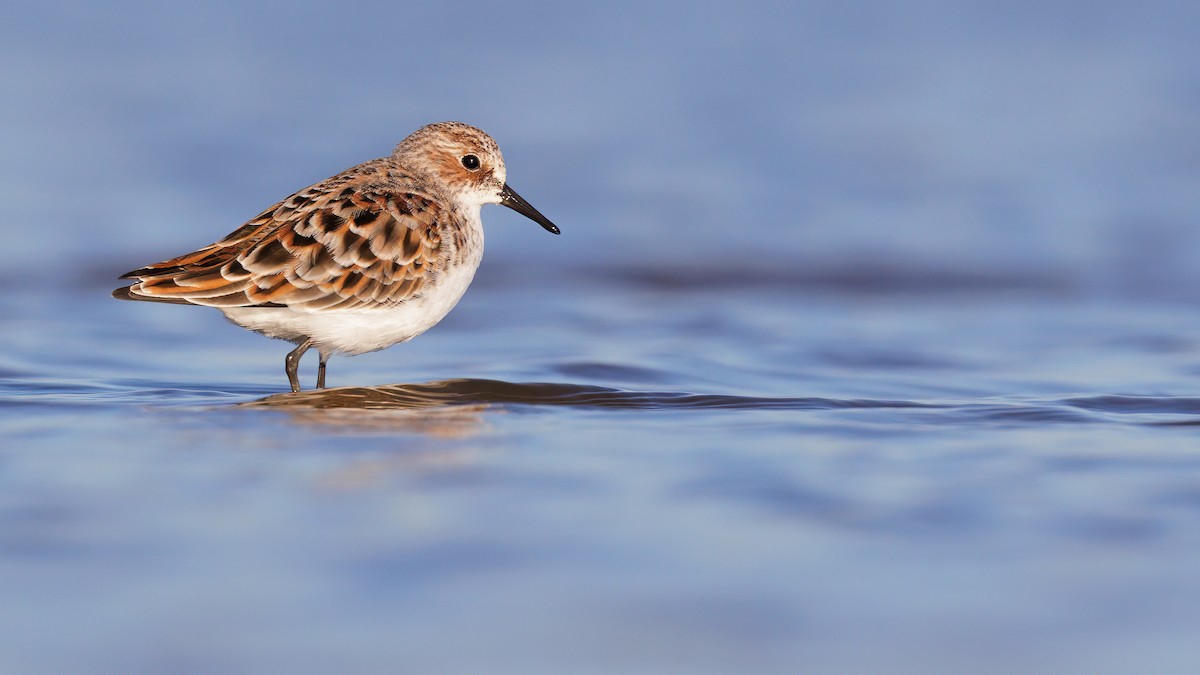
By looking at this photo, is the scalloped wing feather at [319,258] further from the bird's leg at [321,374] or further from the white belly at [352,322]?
the bird's leg at [321,374]

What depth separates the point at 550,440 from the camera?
601cm

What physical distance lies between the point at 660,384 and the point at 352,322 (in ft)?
4.95

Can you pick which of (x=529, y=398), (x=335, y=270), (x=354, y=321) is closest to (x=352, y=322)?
(x=354, y=321)

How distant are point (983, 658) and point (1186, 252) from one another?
7567mm

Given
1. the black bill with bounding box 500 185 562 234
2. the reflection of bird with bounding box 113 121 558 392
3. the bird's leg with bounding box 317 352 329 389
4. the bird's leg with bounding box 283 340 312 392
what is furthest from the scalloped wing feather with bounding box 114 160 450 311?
the black bill with bounding box 500 185 562 234

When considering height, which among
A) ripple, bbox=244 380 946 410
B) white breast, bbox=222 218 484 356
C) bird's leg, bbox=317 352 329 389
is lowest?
ripple, bbox=244 380 946 410

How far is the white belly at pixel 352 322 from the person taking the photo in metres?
Result: 7.02

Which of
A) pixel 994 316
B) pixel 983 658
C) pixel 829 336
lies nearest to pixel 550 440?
pixel 983 658

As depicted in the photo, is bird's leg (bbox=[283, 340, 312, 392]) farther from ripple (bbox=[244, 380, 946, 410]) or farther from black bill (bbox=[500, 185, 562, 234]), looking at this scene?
black bill (bbox=[500, 185, 562, 234])

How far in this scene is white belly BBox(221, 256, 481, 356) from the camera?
7.02 m

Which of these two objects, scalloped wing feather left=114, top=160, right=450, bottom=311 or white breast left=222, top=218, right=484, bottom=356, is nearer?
scalloped wing feather left=114, top=160, right=450, bottom=311

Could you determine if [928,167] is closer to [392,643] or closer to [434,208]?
[434,208]

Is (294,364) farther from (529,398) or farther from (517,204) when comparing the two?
(517,204)

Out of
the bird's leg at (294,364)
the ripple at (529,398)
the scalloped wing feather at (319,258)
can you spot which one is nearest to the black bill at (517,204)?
the scalloped wing feather at (319,258)
